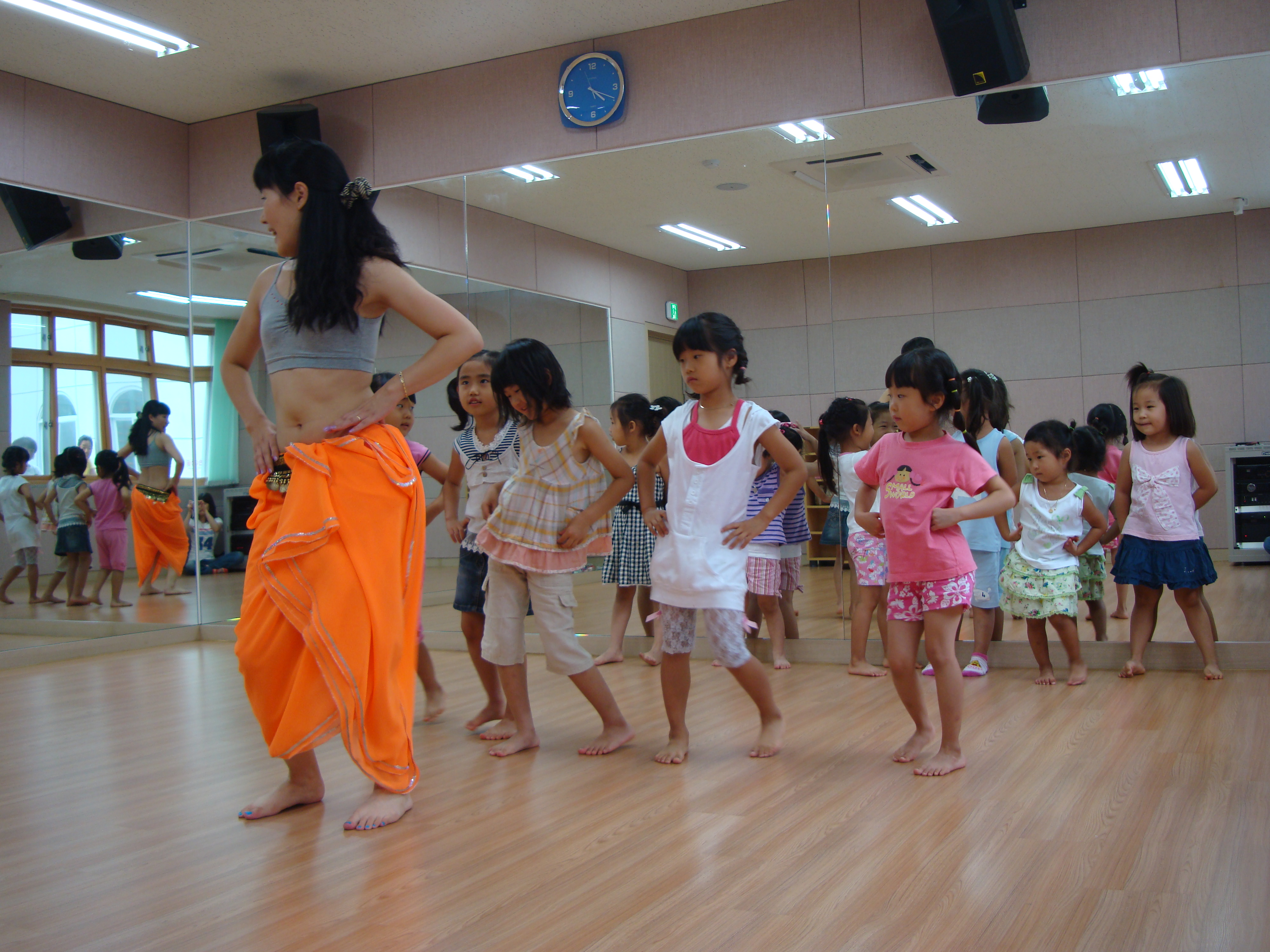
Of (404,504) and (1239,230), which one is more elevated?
(1239,230)

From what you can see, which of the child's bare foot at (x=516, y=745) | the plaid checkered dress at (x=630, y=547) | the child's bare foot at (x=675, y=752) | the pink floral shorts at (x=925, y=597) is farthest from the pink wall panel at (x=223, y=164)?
the pink floral shorts at (x=925, y=597)

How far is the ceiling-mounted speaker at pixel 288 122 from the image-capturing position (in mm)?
5758

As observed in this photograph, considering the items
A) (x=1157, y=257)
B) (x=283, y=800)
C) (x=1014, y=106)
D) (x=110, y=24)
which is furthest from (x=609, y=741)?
(x=110, y=24)

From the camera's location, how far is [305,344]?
8.02 ft

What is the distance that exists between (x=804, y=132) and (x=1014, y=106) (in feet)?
3.02

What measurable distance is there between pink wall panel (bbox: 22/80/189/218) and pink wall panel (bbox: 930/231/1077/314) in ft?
15.1

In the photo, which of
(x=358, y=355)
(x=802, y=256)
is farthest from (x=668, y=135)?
(x=358, y=355)

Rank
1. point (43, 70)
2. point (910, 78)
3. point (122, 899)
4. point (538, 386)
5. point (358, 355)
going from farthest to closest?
1. point (43, 70)
2. point (910, 78)
3. point (538, 386)
4. point (358, 355)
5. point (122, 899)

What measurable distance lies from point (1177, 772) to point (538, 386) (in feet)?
6.70

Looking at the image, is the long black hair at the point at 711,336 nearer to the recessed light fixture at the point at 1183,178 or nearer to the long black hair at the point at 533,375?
the long black hair at the point at 533,375

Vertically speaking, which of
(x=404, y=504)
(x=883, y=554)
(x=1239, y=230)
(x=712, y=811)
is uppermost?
(x=1239, y=230)

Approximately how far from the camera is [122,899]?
201 cm

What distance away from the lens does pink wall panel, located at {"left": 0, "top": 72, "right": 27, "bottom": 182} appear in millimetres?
5402

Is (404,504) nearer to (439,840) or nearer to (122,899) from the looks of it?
(439,840)
